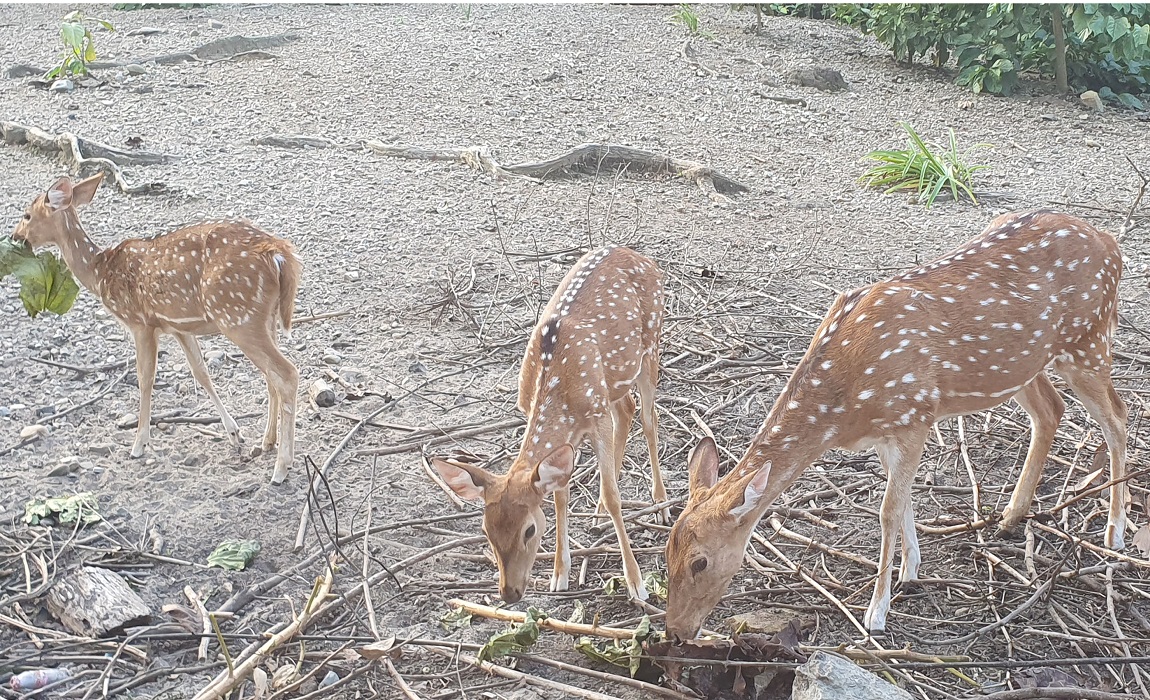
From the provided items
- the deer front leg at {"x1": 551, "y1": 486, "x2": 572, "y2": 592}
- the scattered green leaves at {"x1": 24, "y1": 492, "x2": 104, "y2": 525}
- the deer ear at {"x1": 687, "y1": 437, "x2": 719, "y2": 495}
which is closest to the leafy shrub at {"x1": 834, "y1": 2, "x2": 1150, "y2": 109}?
the deer ear at {"x1": 687, "y1": 437, "x2": 719, "y2": 495}

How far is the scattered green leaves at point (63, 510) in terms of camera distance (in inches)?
205

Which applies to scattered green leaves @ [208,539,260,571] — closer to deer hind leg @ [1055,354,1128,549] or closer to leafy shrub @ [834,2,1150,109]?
deer hind leg @ [1055,354,1128,549]

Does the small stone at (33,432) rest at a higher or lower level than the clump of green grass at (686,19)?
lower

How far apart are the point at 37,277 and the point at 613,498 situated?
278 centimetres

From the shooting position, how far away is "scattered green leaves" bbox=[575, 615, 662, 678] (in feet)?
13.4

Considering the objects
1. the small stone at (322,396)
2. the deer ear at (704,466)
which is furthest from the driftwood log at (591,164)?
the deer ear at (704,466)

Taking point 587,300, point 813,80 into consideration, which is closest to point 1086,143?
point 813,80

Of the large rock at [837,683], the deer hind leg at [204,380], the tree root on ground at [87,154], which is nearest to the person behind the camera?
the large rock at [837,683]

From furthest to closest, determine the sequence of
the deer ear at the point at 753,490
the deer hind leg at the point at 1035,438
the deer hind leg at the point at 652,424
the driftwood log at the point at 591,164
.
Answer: the driftwood log at the point at 591,164 < the deer hind leg at the point at 652,424 < the deer hind leg at the point at 1035,438 < the deer ear at the point at 753,490

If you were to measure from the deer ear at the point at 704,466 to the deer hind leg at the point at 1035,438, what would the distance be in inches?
64.0

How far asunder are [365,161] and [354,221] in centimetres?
188

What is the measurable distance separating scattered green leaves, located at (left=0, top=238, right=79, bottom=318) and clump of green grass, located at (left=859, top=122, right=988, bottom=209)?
24.3 feet

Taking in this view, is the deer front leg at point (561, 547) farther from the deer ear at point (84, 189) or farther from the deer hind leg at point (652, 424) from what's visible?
the deer ear at point (84, 189)

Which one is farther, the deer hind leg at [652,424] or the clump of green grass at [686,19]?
the clump of green grass at [686,19]
